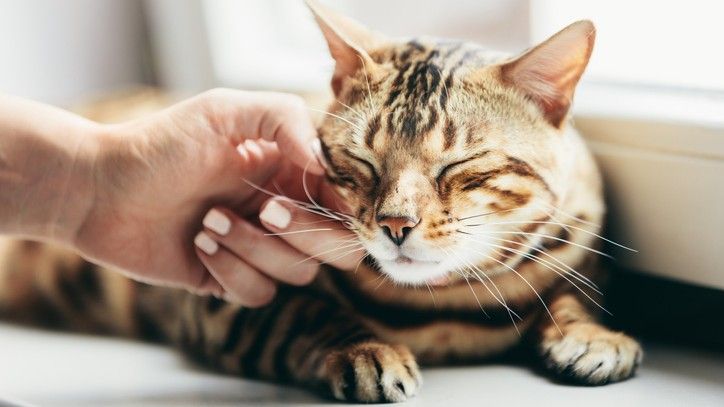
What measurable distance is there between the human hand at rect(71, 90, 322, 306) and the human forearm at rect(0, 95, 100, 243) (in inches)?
0.7

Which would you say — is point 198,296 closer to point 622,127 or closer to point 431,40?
point 431,40

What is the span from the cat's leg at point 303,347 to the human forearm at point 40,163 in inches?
9.3

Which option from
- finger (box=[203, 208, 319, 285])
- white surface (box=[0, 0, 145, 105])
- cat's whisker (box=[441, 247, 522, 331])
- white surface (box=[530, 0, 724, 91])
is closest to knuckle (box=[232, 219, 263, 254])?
finger (box=[203, 208, 319, 285])

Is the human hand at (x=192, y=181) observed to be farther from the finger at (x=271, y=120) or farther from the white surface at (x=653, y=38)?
the white surface at (x=653, y=38)

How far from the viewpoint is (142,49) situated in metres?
1.66

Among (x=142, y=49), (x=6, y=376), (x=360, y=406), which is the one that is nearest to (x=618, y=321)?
(x=360, y=406)

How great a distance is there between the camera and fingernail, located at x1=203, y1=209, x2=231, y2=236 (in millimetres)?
984

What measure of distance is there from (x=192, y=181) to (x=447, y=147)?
306 millimetres

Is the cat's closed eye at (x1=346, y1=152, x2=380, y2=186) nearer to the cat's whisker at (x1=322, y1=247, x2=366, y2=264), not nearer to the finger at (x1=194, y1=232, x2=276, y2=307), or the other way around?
the cat's whisker at (x1=322, y1=247, x2=366, y2=264)

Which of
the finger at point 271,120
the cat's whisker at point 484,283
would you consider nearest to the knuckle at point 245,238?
the finger at point 271,120

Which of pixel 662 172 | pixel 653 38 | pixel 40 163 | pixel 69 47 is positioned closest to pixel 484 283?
pixel 662 172

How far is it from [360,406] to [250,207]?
1.00ft

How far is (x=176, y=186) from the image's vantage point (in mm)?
976

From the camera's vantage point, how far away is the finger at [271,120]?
3.03 feet
